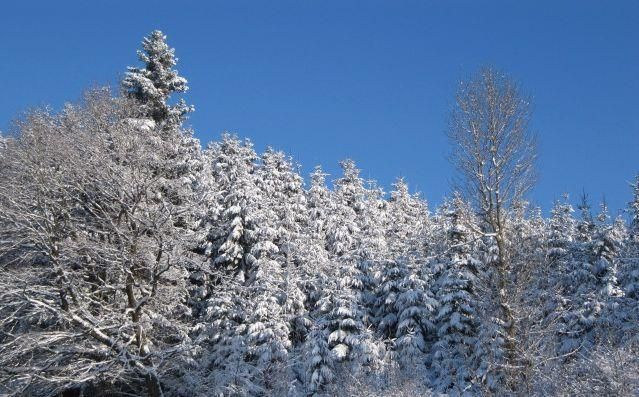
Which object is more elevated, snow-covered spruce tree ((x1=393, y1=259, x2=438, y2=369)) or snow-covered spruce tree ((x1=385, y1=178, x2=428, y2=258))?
snow-covered spruce tree ((x1=385, y1=178, x2=428, y2=258))

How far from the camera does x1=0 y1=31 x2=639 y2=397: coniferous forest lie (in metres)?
19.6

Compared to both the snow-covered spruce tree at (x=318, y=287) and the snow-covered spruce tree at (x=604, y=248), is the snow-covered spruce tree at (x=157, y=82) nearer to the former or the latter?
the snow-covered spruce tree at (x=318, y=287)

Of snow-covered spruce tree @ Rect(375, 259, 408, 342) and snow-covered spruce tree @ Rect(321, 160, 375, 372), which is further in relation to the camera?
snow-covered spruce tree @ Rect(375, 259, 408, 342)

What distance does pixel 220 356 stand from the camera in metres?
26.1

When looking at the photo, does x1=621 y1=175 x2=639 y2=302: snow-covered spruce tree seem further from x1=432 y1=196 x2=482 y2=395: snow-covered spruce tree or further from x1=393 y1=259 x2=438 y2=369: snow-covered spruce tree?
x1=393 y1=259 x2=438 y2=369: snow-covered spruce tree

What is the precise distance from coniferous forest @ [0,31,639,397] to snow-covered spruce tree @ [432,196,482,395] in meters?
0.12

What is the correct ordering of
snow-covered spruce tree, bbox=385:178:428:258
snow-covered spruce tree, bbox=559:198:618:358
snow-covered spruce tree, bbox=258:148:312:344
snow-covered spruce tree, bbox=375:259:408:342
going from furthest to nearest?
snow-covered spruce tree, bbox=385:178:428:258, snow-covered spruce tree, bbox=375:259:408:342, snow-covered spruce tree, bbox=258:148:312:344, snow-covered spruce tree, bbox=559:198:618:358

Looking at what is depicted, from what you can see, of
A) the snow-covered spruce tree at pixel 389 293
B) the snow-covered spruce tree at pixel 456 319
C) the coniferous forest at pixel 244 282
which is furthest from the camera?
the snow-covered spruce tree at pixel 389 293

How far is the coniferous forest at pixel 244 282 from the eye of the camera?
1959 cm

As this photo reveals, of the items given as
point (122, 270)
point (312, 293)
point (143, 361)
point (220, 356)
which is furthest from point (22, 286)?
point (312, 293)

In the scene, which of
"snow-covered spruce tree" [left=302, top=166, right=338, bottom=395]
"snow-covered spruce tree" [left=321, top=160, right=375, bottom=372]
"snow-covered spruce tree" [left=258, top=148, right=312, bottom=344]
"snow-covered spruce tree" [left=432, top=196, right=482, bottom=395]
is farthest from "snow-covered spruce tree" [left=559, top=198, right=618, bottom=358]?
"snow-covered spruce tree" [left=258, top=148, right=312, bottom=344]

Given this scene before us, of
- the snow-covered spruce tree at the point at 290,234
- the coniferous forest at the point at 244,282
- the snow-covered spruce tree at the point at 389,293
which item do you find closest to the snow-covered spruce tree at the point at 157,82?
the coniferous forest at the point at 244,282

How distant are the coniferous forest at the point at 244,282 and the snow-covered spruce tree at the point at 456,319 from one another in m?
0.12

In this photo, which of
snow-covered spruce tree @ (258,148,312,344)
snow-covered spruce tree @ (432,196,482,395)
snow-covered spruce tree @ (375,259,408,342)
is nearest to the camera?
snow-covered spruce tree @ (432,196,482,395)
